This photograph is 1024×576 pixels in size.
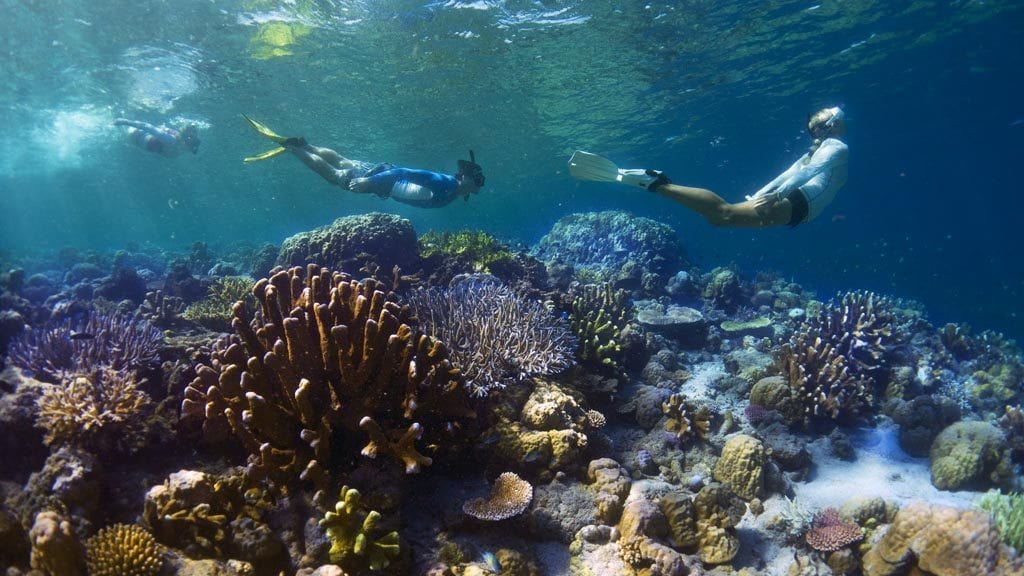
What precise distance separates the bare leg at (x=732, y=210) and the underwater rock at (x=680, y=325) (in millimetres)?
4130

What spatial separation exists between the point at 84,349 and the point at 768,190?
8.70 metres

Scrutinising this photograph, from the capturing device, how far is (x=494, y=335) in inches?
217

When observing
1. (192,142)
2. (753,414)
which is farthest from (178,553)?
(192,142)

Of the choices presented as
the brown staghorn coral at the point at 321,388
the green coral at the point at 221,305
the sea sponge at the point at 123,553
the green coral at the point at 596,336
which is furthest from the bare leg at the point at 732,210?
the green coral at the point at 221,305

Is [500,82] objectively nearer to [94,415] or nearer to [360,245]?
[360,245]

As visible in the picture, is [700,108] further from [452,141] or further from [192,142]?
[192,142]

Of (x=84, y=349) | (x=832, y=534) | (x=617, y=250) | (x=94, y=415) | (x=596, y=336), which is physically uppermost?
(x=94, y=415)

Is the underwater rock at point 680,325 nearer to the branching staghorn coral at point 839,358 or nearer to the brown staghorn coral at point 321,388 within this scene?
the branching staghorn coral at point 839,358

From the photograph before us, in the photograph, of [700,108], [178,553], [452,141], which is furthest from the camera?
[452,141]

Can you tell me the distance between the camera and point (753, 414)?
269 inches

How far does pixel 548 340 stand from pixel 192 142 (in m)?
20.2

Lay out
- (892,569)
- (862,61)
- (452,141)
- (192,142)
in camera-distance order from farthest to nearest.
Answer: (452,141)
(862,61)
(192,142)
(892,569)

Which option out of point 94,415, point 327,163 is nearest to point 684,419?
point 94,415

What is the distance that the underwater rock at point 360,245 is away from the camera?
366 inches
